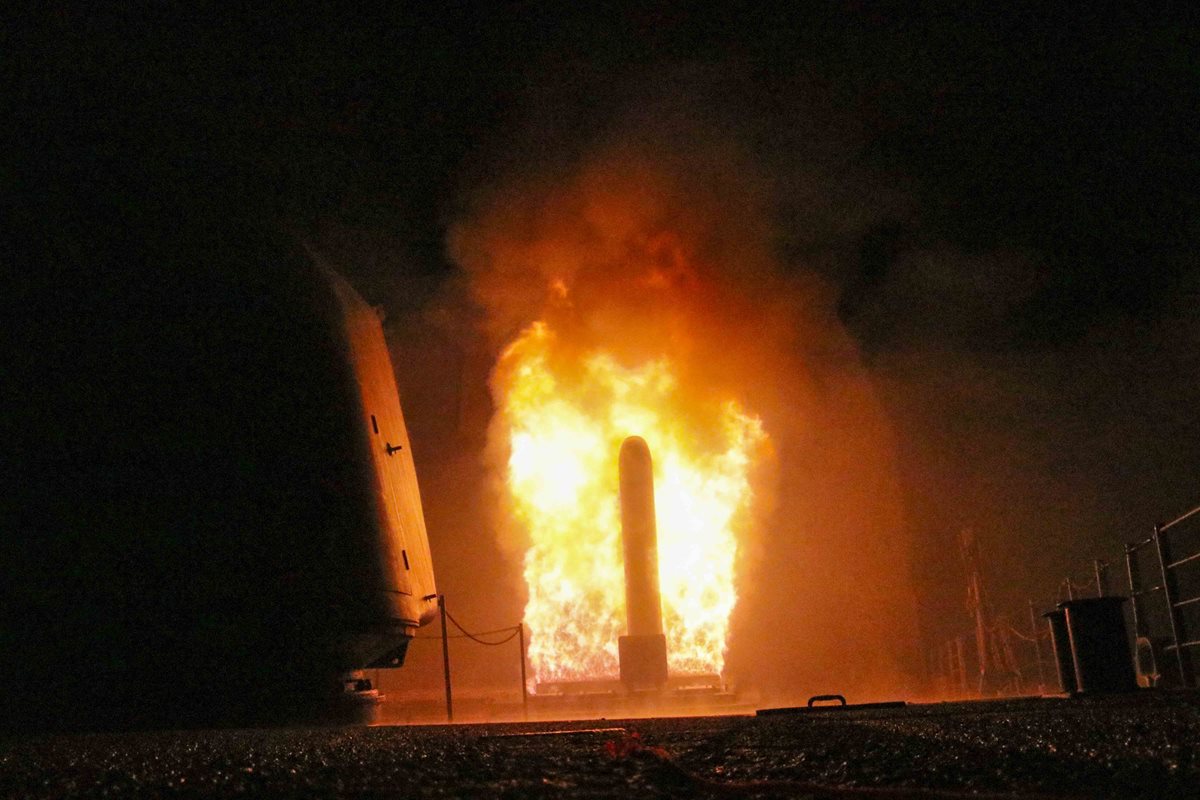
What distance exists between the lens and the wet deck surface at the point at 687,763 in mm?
2480

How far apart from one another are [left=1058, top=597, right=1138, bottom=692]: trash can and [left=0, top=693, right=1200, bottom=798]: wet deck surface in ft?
8.69

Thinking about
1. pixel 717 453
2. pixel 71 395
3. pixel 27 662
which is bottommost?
pixel 27 662

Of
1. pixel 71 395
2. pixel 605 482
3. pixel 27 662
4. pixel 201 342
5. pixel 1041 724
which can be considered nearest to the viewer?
pixel 1041 724

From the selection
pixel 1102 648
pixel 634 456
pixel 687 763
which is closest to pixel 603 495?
pixel 634 456

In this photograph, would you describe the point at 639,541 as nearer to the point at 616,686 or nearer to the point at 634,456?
the point at 634,456

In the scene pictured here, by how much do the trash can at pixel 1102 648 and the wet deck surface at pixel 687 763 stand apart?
2650 mm

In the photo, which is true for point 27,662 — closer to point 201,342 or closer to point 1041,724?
point 201,342

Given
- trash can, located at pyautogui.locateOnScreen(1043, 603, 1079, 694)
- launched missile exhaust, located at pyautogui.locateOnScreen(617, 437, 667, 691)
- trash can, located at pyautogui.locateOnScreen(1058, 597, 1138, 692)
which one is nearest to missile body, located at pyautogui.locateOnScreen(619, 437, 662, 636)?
launched missile exhaust, located at pyautogui.locateOnScreen(617, 437, 667, 691)

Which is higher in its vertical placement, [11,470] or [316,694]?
Result: [11,470]

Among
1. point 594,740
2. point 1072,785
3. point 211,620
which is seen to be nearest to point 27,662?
point 211,620

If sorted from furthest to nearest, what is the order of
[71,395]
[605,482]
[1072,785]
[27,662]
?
[605,482]
[71,395]
[27,662]
[1072,785]

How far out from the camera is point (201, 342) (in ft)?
27.8

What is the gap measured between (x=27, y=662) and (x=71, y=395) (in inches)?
80.6

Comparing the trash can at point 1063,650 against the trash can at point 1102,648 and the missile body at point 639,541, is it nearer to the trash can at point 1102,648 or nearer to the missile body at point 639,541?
the trash can at point 1102,648
